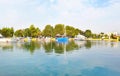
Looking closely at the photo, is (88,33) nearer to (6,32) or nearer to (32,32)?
(32,32)

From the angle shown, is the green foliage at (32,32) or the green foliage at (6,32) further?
the green foliage at (32,32)

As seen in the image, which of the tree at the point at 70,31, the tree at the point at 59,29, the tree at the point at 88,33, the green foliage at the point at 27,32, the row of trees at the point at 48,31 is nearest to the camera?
the row of trees at the point at 48,31

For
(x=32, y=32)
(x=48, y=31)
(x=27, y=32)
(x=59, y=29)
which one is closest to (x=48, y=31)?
(x=48, y=31)

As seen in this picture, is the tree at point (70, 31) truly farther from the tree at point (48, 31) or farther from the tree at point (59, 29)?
the tree at point (48, 31)

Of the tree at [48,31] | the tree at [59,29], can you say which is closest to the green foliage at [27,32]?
the tree at [48,31]

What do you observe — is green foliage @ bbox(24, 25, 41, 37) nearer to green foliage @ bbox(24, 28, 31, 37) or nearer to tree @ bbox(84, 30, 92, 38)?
green foliage @ bbox(24, 28, 31, 37)

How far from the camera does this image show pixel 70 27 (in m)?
141

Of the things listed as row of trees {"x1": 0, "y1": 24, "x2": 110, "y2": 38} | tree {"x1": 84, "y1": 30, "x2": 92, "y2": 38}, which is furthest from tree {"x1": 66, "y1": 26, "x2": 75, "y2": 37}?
tree {"x1": 84, "y1": 30, "x2": 92, "y2": 38}

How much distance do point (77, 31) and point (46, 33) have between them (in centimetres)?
2529

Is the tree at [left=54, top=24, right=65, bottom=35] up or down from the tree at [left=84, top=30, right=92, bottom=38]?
up

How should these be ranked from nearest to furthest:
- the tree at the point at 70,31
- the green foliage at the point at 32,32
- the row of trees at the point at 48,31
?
1. the green foliage at the point at 32,32
2. the row of trees at the point at 48,31
3. the tree at the point at 70,31

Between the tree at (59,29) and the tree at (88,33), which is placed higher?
the tree at (59,29)

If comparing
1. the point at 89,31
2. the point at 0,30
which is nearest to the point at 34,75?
the point at 0,30

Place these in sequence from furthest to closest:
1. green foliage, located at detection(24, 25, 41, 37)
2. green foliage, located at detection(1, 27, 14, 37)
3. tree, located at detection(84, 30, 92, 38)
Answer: tree, located at detection(84, 30, 92, 38) < green foliage, located at detection(24, 25, 41, 37) < green foliage, located at detection(1, 27, 14, 37)
